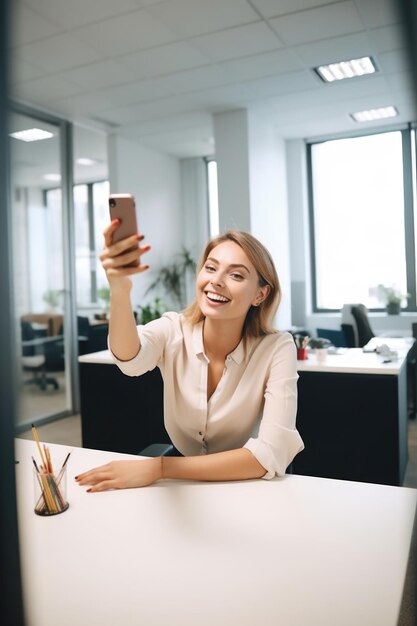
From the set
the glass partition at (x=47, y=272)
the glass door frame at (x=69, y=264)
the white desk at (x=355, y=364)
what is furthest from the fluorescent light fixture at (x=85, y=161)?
the white desk at (x=355, y=364)

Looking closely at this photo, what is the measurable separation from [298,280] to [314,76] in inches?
98.2

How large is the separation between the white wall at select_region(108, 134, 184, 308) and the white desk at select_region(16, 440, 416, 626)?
455 cm

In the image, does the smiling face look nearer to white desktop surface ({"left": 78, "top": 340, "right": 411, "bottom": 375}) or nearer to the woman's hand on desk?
the woman's hand on desk

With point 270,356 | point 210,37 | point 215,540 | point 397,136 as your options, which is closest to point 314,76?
point 210,37

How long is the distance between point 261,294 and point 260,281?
0.04m

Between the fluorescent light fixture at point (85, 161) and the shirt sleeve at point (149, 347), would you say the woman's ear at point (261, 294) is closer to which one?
the shirt sleeve at point (149, 347)

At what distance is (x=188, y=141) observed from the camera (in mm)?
5695

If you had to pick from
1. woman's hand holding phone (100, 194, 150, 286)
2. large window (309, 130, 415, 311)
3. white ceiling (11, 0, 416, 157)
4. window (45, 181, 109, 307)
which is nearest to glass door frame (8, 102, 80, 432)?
window (45, 181, 109, 307)

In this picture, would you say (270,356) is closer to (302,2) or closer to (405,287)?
(302,2)

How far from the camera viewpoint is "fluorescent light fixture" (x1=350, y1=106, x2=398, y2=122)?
193 inches

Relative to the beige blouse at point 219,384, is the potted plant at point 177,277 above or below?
above

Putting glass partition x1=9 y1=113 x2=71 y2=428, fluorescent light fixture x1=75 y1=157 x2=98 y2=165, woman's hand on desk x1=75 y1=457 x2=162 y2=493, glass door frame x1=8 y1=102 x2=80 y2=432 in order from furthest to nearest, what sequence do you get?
fluorescent light fixture x1=75 y1=157 x2=98 y2=165, glass door frame x1=8 y1=102 x2=80 y2=432, glass partition x1=9 y1=113 x2=71 y2=428, woman's hand on desk x1=75 y1=457 x2=162 y2=493

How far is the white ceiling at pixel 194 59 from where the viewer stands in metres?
2.98

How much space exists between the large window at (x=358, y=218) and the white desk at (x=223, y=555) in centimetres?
461
